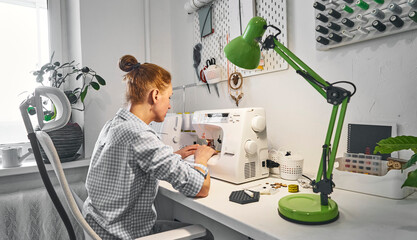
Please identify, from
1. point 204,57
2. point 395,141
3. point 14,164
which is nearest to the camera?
point 395,141

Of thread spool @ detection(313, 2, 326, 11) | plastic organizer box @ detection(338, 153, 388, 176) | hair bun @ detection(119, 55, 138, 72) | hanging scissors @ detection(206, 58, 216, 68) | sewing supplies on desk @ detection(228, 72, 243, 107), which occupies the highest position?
thread spool @ detection(313, 2, 326, 11)

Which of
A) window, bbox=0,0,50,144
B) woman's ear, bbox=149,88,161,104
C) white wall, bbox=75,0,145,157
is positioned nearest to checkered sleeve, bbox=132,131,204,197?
woman's ear, bbox=149,88,161,104

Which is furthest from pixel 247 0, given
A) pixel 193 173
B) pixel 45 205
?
pixel 45 205

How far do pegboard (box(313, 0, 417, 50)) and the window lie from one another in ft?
6.63

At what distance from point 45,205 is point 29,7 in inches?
58.9

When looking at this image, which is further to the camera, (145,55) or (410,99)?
(145,55)

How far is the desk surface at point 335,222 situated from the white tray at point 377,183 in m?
0.02

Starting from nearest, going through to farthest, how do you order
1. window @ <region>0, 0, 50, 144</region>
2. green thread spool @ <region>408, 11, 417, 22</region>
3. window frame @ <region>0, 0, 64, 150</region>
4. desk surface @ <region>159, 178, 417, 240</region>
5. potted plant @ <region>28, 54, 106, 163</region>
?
desk surface @ <region>159, 178, 417, 240</region> < green thread spool @ <region>408, 11, 417, 22</region> < potted plant @ <region>28, 54, 106, 163</region> < window @ <region>0, 0, 50, 144</region> < window frame @ <region>0, 0, 64, 150</region>

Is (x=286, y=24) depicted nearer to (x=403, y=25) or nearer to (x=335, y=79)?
(x=335, y=79)

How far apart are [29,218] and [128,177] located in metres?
1.23

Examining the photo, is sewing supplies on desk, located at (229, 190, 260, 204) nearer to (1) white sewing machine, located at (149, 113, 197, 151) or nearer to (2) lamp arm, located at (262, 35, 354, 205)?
(2) lamp arm, located at (262, 35, 354, 205)

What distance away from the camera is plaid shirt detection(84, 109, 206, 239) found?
95cm

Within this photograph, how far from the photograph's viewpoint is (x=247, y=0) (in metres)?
1.60

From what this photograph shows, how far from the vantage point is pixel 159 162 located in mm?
943
